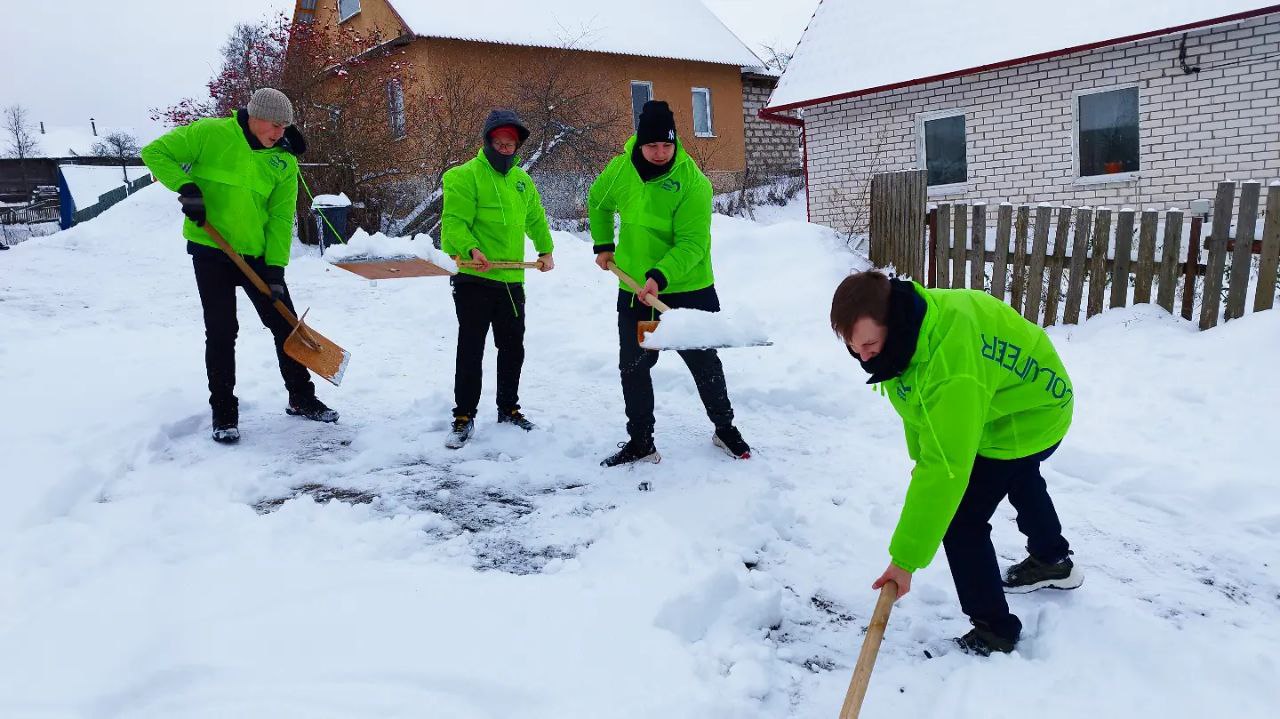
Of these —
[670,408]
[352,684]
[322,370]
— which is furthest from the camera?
[670,408]

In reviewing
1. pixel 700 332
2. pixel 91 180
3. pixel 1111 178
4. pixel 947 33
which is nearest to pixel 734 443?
pixel 700 332

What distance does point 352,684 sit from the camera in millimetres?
Result: 1983

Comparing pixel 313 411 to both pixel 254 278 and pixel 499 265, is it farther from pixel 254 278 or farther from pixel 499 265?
pixel 499 265

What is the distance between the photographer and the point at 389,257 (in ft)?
14.1

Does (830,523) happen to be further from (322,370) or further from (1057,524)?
(322,370)

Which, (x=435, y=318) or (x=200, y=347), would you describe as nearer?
(x=200, y=347)

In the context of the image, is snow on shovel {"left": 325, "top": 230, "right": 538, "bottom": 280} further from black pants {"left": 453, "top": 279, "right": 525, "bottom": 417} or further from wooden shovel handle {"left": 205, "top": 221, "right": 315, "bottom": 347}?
wooden shovel handle {"left": 205, "top": 221, "right": 315, "bottom": 347}

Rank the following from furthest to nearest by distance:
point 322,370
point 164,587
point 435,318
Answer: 1. point 435,318
2. point 322,370
3. point 164,587

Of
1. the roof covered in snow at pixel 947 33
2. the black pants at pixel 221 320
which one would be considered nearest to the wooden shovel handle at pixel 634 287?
the black pants at pixel 221 320

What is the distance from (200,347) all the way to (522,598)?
4.37 metres

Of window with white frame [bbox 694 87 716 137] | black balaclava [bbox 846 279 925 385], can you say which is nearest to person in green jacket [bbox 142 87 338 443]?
black balaclava [bbox 846 279 925 385]

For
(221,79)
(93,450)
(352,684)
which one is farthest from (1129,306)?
(221,79)

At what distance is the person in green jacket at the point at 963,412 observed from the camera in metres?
1.98

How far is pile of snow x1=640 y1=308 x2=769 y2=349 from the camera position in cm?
341
